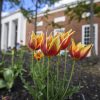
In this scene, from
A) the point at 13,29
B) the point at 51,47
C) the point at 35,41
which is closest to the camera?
the point at 51,47

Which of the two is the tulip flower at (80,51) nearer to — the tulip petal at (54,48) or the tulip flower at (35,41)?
the tulip petal at (54,48)

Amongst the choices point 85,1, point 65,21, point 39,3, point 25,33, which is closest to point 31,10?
point 39,3

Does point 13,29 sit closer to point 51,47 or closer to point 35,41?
point 35,41

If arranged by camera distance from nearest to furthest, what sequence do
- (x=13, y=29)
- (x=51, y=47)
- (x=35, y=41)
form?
(x=51, y=47)
(x=35, y=41)
(x=13, y=29)

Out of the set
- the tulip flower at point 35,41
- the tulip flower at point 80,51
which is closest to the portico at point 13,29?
the tulip flower at point 35,41

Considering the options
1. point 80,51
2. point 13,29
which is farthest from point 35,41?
point 13,29

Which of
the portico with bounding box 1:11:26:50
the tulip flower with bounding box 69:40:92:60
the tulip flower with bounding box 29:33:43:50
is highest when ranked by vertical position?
the portico with bounding box 1:11:26:50

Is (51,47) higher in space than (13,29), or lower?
lower

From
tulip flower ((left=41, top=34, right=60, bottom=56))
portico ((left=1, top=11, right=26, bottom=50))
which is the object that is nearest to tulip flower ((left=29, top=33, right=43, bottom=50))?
tulip flower ((left=41, top=34, right=60, bottom=56))

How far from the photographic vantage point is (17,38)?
35969 millimetres

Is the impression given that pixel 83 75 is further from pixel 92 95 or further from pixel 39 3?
pixel 39 3

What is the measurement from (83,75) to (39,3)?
589 inches

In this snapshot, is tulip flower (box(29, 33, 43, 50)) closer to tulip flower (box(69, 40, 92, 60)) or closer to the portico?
tulip flower (box(69, 40, 92, 60))

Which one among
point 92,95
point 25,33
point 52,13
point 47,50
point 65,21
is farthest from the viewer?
point 25,33
